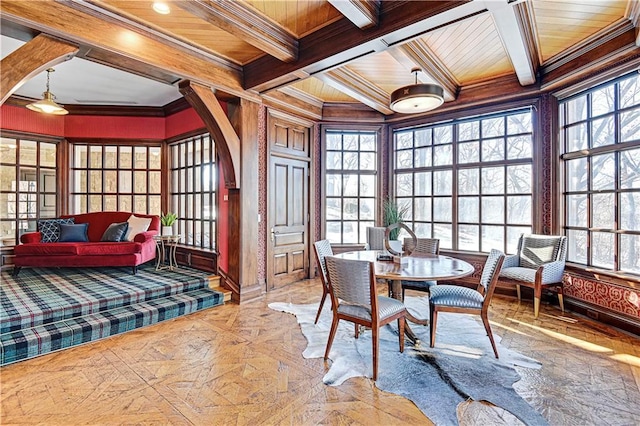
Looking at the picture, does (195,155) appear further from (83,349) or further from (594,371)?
(594,371)

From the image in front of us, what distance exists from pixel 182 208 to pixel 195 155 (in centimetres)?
101

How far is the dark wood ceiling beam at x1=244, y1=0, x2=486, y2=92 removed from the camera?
2639 millimetres

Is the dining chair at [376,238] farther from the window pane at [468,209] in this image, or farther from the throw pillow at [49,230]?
the throw pillow at [49,230]

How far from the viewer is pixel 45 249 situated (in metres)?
4.84

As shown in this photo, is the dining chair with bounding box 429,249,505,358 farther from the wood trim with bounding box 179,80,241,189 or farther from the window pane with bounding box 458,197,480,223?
the wood trim with bounding box 179,80,241,189

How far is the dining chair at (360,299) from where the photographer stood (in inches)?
98.0

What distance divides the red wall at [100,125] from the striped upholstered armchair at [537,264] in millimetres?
5330

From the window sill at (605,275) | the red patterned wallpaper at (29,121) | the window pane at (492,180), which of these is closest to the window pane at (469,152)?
the window pane at (492,180)

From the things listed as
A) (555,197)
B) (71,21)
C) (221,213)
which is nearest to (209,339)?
(221,213)

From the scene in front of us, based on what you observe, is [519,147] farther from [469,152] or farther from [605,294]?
[605,294]

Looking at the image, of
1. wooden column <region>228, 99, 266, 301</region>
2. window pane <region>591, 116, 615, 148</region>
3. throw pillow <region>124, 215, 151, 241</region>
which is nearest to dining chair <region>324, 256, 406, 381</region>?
wooden column <region>228, 99, 266, 301</region>

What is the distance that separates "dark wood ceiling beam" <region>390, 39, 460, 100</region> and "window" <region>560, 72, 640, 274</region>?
1.45 meters

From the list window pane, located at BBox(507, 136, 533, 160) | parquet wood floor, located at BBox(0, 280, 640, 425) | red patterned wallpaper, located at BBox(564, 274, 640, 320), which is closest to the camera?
parquet wood floor, located at BBox(0, 280, 640, 425)

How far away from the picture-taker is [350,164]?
598 cm
